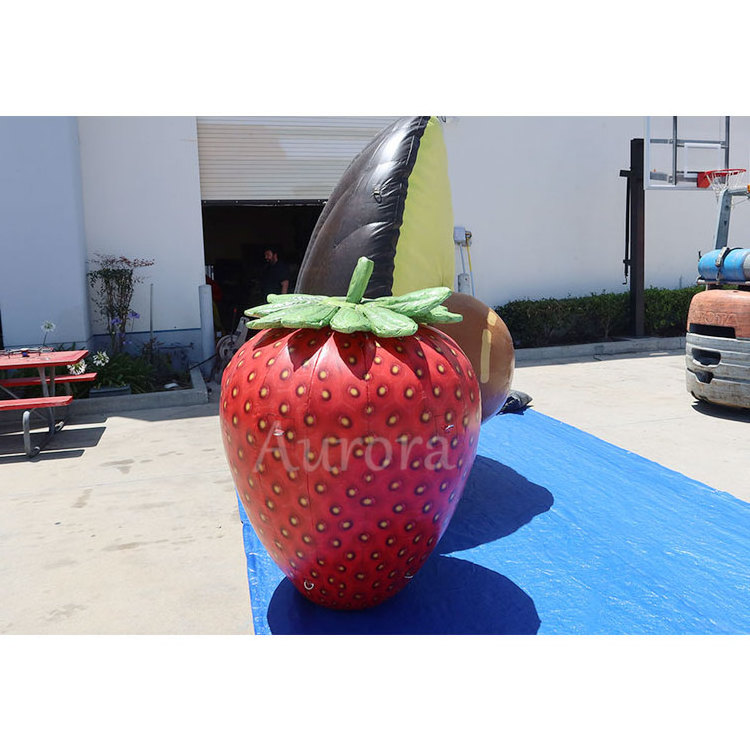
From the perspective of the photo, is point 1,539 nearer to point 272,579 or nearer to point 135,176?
point 272,579

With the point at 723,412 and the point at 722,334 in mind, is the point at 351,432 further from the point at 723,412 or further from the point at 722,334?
the point at 723,412

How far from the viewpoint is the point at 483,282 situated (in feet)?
36.8

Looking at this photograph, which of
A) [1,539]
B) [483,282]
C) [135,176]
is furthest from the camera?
[483,282]

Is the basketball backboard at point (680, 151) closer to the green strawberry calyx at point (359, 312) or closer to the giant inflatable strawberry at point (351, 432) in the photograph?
the green strawberry calyx at point (359, 312)

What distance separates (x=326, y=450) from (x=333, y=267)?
4.74 feet

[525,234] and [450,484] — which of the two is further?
[525,234]

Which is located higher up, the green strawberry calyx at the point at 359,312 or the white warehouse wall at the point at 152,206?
the white warehouse wall at the point at 152,206

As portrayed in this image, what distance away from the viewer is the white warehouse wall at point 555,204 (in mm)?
10984

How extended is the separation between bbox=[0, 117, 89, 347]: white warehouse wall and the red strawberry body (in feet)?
21.8

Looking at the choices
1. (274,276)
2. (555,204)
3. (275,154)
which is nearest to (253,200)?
(275,154)

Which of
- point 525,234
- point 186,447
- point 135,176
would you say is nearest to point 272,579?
point 186,447

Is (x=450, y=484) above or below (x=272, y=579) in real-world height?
above

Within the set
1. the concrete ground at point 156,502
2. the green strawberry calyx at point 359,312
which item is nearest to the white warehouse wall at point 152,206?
the concrete ground at point 156,502

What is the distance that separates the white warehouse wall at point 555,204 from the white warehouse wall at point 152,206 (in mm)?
3982
